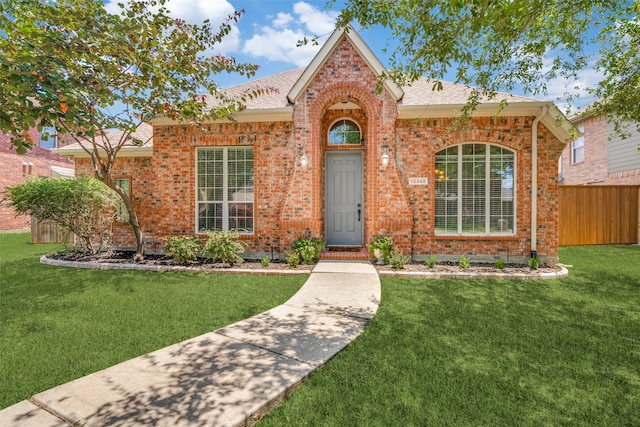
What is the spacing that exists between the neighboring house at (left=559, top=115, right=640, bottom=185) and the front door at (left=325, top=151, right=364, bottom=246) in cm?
929

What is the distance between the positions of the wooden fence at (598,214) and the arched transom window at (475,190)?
16.1 ft

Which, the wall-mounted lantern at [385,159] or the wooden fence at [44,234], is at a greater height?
the wall-mounted lantern at [385,159]

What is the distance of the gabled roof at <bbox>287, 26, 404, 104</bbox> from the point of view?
7.63m

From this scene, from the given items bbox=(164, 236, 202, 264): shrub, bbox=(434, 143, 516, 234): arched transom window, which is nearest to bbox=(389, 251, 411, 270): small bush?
bbox=(434, 143, 516, 234): arched transom window

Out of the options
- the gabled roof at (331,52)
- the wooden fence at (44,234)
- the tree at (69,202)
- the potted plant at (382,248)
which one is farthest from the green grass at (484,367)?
the wooden fence at (44,234)

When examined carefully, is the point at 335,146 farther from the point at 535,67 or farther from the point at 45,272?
the point at 45,272

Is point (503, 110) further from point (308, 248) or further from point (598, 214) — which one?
point (598, 214)

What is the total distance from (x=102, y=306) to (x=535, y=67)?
9784mm

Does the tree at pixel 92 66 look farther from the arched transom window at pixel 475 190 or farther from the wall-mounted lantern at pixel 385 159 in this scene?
the arched transom window at pixel 475 190

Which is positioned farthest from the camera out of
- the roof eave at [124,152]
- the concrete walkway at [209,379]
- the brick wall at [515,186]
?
the roof eave at [124,152]

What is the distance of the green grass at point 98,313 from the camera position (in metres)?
2.98

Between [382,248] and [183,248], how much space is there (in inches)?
206

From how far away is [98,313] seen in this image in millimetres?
4414

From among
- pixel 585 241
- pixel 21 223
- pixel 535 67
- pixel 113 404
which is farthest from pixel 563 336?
A: pixel 21 223
